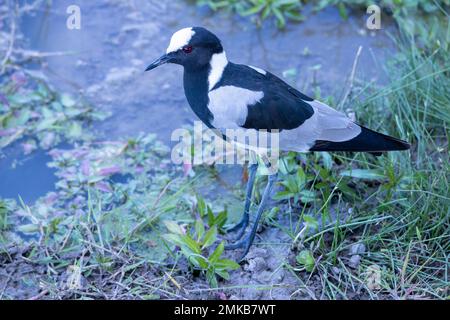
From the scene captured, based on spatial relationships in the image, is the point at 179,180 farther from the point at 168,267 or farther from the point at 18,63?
the point at 18,63

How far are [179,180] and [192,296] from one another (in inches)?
36.0

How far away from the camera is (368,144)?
3.08m

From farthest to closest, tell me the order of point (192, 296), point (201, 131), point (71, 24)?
1. point (71, 24)
2. point (201, 131)
3. point (192, 296)

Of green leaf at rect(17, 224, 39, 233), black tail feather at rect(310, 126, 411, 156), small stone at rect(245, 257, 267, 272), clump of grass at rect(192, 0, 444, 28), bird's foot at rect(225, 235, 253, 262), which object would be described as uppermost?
clump of grass at rect(192, 0, 444, 28)

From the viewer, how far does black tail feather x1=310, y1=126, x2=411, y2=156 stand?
3072 millimetres

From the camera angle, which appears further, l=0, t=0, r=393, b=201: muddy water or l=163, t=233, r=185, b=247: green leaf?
l=0, t=0, r=393, b=201: muddy water

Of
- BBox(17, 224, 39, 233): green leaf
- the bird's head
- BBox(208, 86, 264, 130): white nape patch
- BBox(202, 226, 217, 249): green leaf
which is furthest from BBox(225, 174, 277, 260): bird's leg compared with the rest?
BBox(17, 224, 39, 233): green leaf

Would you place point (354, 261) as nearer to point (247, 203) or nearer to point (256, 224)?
point (256, 224)

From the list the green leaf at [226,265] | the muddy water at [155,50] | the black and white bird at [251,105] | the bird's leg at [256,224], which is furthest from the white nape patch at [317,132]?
the muddy water at [155,50]

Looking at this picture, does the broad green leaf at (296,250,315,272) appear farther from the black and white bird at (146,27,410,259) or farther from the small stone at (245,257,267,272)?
the black and white bird at (146,27,410,259)

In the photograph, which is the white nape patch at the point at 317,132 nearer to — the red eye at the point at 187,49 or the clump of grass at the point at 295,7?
the red eye at the point at 187,49

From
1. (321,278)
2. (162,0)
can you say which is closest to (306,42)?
(162,0)

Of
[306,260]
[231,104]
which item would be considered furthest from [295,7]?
[306,260]

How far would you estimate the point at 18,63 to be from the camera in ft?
14.6
